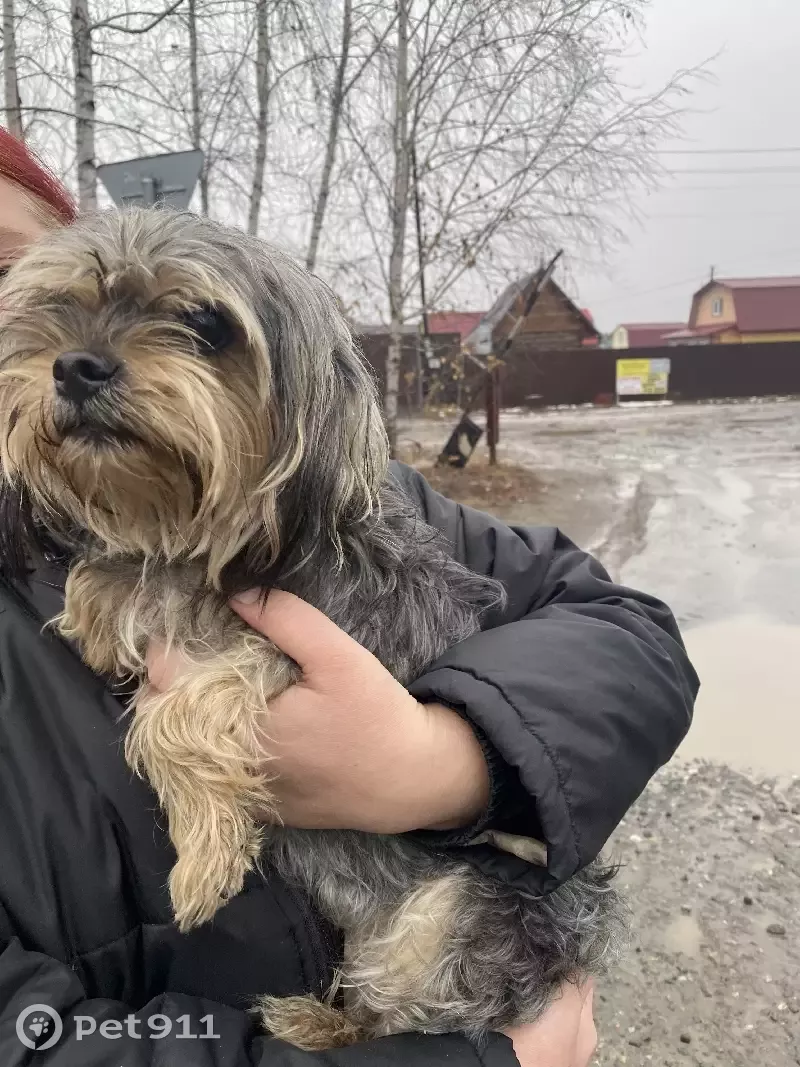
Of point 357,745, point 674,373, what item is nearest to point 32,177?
point 357,745

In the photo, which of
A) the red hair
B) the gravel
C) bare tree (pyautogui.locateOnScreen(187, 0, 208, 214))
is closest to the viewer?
the red hair

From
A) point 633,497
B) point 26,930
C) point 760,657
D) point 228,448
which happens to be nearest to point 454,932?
point 26,930

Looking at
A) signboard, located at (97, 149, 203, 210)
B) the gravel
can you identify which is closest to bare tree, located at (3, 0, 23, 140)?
signboard, located at (97, 149, 203, 210)

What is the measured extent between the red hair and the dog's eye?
2.41 ft

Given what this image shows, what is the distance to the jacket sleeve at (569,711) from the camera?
1.35 m

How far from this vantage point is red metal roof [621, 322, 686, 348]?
6116cm

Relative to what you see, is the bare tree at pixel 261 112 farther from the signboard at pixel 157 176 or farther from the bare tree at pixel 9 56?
the signboard at pixel 157 176

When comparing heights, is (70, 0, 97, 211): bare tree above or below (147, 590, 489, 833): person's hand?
above

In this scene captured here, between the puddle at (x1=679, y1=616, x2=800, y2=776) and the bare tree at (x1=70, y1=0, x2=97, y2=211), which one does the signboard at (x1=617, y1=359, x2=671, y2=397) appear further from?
the bare tree at (x1=70, y1=0, x2=97, y2=211)

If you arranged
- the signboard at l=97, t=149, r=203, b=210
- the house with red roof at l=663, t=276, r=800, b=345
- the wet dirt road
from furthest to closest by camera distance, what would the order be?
1. the house with red roof at l=663, t=276, r=800, b=345
2. the signboard at l=97, t=149, r=203, b=210
3. the wet dirt road

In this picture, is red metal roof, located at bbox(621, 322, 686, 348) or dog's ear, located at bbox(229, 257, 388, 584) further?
red metal roof, located at bbox(621, 322, 686, 348)

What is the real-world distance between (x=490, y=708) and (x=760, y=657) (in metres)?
4.32

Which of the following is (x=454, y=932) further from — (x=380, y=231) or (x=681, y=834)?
(x=380, y=231)

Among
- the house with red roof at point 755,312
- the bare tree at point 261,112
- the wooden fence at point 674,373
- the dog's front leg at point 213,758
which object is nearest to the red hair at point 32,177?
the dog's front leg at point 213,758
